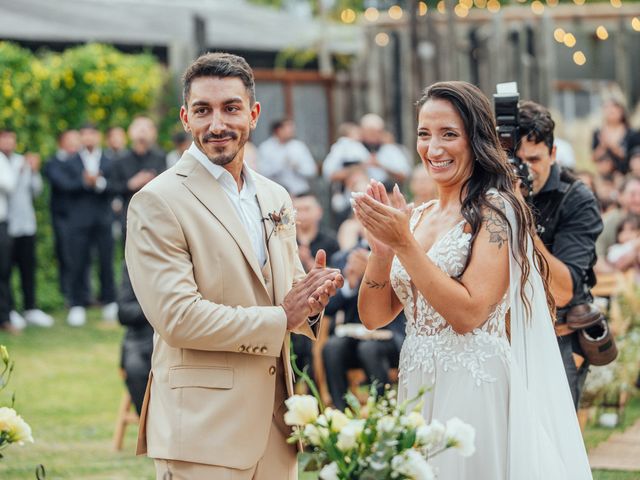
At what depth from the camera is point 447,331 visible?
14.3 feet

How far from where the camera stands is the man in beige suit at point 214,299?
12.6ft

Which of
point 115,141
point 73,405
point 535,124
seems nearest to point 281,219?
point 535,124

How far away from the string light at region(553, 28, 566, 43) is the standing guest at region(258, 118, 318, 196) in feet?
17.8

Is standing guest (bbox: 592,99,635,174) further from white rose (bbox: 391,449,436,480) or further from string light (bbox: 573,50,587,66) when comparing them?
white rose (bbox: 391,449,436,480)

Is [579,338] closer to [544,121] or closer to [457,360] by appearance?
[544,121]

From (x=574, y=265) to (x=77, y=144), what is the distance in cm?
984

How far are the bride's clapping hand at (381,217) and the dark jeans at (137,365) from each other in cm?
424

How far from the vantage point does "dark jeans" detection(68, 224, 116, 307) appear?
1398 centimetres

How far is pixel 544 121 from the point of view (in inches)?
217

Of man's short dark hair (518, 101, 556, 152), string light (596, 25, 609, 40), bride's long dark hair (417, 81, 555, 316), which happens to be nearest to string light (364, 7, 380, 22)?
string light (596, 25, 609, 40)

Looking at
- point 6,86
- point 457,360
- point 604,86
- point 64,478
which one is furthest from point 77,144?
point 457,360

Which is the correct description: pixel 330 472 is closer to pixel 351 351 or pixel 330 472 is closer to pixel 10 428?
pixel 10 428

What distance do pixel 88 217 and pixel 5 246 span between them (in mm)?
1375

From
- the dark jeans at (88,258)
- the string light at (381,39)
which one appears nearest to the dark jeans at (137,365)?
the dark jeans at (88,258)
